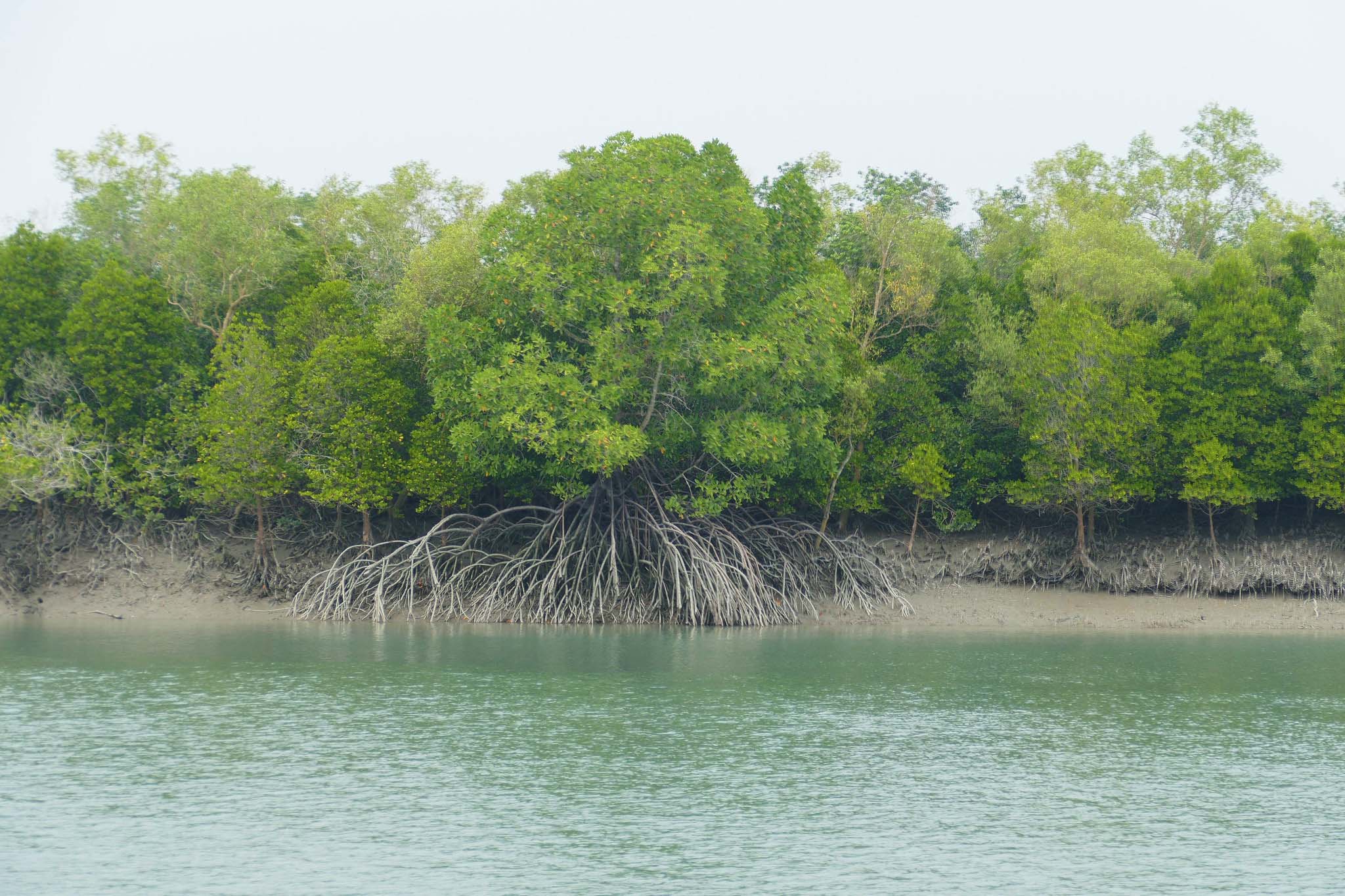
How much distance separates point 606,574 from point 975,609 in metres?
10.5

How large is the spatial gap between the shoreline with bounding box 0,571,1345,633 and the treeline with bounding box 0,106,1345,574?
1.78m

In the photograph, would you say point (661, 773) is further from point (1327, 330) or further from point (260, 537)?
point (1327, 330)

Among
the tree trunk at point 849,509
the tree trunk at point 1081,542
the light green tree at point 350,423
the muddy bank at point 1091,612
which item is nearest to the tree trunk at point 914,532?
the muddy bank at point 1091,612

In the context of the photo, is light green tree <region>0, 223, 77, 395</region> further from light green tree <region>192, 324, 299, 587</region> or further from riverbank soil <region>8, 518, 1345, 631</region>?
riverbank soil <region>8, 518, 1345, 631</region>

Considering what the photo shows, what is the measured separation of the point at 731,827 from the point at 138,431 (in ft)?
96.4

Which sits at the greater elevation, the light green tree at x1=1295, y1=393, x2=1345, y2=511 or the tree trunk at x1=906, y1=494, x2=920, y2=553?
the light green tree at x1=1295, y1=393, x2=1345, y2=511

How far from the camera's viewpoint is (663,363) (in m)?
33.9

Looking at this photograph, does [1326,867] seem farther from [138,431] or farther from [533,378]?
[138,431]

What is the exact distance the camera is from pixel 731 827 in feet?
46.1

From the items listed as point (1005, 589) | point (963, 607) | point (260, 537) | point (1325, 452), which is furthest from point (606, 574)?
point (1325, 452)

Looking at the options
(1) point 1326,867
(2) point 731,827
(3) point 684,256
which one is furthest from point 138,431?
(1) point 1326,867

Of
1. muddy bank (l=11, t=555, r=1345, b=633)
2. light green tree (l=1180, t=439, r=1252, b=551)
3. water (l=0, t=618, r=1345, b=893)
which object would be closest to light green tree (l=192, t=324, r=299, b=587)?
muddy bank (l=11, t=555, r=1345, b=633)

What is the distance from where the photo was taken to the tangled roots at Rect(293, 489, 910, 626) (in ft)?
116

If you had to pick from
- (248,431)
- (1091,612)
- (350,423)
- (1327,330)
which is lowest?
(1091,612)
